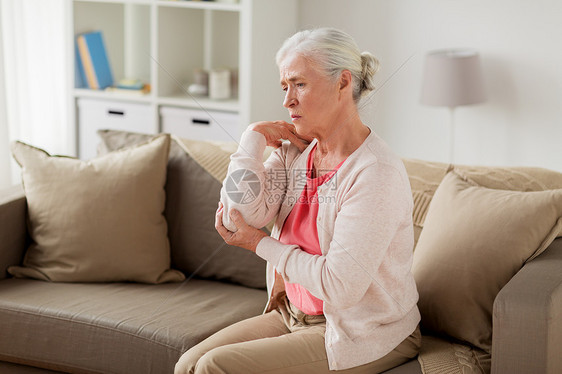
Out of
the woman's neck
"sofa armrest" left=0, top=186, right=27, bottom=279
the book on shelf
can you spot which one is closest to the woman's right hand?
the woman's neck

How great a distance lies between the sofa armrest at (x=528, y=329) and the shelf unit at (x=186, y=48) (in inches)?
81.4

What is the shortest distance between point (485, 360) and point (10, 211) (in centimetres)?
147

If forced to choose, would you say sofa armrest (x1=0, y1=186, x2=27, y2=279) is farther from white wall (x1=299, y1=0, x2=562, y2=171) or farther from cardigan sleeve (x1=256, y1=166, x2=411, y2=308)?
white wall (x1=299, y1=0, x2=562, y2=171)

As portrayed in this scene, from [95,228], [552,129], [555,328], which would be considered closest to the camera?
[555,328]

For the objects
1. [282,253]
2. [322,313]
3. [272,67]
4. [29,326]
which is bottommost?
[29,326]

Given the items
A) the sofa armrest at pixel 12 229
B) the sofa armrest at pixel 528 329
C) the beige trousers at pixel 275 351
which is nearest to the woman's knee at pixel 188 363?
the beige trousers at pixel 275 351

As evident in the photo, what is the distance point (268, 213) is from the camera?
1.84 meters

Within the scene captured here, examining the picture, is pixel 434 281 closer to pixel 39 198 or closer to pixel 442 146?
pixel 39 198

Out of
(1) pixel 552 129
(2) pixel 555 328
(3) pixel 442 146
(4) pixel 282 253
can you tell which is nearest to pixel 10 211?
(4) pixel 282 253

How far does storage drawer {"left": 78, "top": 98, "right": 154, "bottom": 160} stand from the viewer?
146 inches

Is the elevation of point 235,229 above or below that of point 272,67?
below

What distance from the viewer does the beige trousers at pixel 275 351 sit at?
164 centimetres

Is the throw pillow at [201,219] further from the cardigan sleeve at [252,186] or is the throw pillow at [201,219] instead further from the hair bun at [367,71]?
the hair bun at [367,71]

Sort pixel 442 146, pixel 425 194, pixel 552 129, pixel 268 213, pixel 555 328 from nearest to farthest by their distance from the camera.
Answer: pixel 555 328 < pixel 268 213 < pixel 425 194 < pixel 552 129 < pixel 442 146
